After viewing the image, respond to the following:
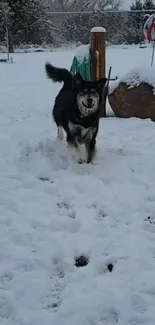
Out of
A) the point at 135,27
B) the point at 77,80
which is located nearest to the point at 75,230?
the point at 77,80

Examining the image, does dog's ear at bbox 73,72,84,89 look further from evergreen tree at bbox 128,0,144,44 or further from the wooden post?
evergreen tree at bbox 128,0,144,44

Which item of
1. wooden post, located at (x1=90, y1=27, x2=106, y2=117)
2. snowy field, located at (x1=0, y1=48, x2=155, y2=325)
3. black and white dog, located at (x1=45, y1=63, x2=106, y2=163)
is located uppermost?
wooden post, located at (x1=90, y1=27, x2=106, y2=117)

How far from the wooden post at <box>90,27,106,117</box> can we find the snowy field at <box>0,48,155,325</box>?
1574 mm

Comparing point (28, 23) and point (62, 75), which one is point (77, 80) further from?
point (28, 23)

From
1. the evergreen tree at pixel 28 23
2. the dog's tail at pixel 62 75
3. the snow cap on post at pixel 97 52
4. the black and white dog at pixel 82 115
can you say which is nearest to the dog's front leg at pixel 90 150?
the black and white dog at pixel 82 115

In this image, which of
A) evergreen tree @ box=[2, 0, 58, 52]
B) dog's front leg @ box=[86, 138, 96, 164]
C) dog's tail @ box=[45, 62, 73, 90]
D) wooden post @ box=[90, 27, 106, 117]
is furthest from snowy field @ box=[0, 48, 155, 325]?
evergreen tree @ box=[2, 0, 58, 52]

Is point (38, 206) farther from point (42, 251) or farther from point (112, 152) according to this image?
point (112, 152)

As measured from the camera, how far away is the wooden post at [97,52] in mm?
6442

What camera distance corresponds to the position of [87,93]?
3.98 metres

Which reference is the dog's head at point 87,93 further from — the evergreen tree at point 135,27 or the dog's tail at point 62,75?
the evergreen tree at point 135,27

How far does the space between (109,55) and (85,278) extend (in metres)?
12.9

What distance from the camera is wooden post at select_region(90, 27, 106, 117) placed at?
254 inches

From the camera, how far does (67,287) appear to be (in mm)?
2229

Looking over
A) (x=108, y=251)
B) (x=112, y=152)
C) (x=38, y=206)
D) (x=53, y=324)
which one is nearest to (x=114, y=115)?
(x=112, y=152)
